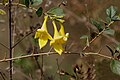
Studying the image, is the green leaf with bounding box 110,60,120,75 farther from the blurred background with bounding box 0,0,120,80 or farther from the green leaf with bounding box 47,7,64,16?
the blurred background with bounding box 0,0,120,80

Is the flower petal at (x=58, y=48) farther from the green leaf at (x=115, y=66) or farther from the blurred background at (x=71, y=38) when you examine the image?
the blurred background at (x=71, y=38)

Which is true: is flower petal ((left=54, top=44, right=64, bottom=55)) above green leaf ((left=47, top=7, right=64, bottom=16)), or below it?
below

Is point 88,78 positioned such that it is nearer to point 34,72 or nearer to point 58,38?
point 58,38

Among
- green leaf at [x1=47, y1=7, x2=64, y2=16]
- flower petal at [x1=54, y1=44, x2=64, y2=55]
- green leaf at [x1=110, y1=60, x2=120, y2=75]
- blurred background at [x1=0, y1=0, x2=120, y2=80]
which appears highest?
green leaf at [x1=47, y1=7, x2=64, y2=16]

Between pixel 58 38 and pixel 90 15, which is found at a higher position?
pixel 58 38

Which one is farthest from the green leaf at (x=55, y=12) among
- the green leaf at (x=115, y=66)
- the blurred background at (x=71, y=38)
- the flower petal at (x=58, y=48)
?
the blurred background at (x=71, y=38)

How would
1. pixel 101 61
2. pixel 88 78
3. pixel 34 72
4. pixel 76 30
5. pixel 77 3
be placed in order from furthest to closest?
pixel 76 30 → pixel 77 3 → pixel 101 61 → pixel 34 72 → pixel 88 78

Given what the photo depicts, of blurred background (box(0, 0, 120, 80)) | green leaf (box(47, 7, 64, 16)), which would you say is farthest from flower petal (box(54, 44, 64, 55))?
blurred background (box(0, 0, 120, 80))

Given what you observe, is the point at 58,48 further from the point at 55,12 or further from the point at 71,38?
the point at 71,38

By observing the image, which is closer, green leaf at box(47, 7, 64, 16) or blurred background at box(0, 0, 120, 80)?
green leaf at box(47, 7, 64, 16)

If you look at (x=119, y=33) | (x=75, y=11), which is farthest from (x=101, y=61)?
(x=75, y=11)

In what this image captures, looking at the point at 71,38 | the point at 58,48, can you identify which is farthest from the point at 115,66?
the point at 71,38
